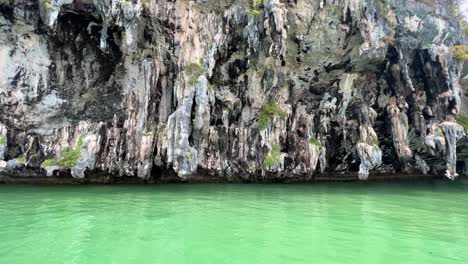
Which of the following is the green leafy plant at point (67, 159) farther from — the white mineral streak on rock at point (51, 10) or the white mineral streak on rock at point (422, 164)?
the white mineral streak on rock at point (422, 164)

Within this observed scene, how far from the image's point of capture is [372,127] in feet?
79.5

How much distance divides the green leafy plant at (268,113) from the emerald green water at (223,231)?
8.64 m

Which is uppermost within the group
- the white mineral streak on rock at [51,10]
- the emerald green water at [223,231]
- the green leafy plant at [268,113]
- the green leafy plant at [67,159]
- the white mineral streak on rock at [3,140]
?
the white mineral streak on rock at [51,10]

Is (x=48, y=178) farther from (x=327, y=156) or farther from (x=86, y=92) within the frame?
(x=327, y=156)

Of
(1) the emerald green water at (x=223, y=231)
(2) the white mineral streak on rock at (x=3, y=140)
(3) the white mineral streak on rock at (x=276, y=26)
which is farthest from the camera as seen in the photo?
(3) the white mineral streak on rock at (x=276, y=26)

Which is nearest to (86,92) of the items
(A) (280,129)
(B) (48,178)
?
(B) (48,178)

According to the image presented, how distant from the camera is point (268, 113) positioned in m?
22.3

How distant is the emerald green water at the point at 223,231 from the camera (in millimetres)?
6520

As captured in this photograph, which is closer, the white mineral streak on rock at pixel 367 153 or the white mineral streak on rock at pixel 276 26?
the white mineral streak on rock at pixel 276 26

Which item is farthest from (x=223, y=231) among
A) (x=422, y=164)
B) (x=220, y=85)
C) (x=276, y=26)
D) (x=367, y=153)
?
(x=422, y=164)

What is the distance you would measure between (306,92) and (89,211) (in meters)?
17.1

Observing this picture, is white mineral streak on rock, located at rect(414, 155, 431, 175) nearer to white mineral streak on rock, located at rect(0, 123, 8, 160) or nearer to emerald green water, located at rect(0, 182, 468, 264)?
emerald green water, located at rect(0, 182, 468, 264)

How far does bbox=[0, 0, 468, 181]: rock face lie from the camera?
19172 millimetres

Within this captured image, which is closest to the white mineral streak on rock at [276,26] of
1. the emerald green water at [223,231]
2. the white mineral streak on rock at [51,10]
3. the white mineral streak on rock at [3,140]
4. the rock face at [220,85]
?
the rock face at [220,85]
